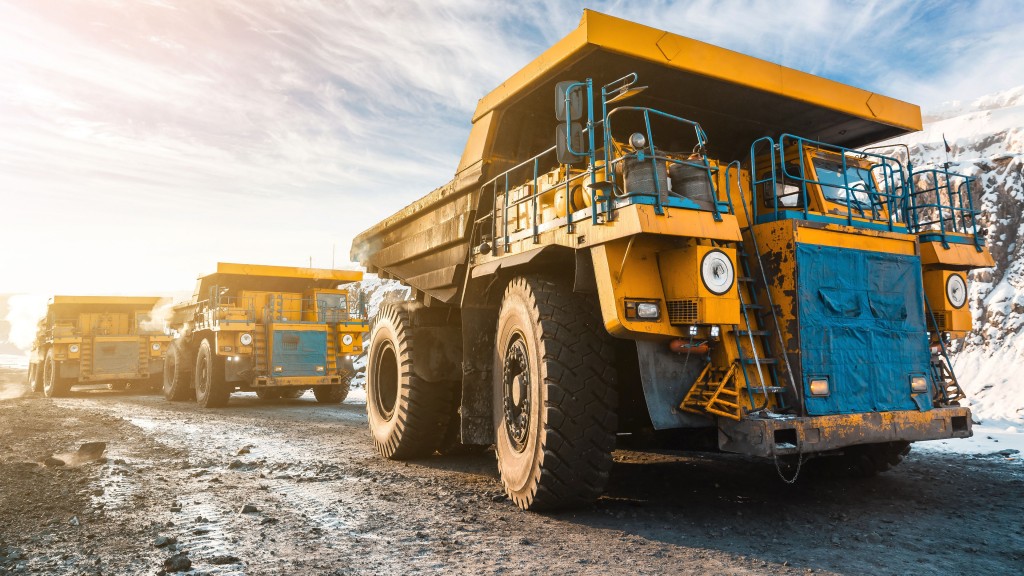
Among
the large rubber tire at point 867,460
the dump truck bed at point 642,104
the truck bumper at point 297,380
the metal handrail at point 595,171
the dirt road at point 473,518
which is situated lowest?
the dirt road at point 473,518

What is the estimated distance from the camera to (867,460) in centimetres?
585

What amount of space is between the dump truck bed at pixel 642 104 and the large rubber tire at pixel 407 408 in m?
0.58

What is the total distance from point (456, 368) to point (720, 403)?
345cm

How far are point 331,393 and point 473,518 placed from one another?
38.1 feet

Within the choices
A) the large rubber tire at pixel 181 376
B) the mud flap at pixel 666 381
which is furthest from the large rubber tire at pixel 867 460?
the large rubber tire at pixel 181 376

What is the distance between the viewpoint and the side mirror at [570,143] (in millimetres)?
4508

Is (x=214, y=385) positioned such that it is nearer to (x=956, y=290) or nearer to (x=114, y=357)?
(x=114, y=357)

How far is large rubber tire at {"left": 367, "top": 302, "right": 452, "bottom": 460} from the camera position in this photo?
7059 millimetres

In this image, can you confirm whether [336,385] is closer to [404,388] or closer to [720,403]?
[404,388]

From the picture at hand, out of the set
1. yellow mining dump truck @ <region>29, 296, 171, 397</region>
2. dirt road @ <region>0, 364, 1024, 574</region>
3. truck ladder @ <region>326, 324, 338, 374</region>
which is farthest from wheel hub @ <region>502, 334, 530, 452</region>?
yellow mining dump truck @ <region>29, 296, 171, 397</region>

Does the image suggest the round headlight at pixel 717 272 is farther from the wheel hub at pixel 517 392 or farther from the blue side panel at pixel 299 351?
the blue side panel at pixel 299 351

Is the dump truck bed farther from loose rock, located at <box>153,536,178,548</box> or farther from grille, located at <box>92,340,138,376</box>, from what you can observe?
grille, located at <box>92,340,138,376</box>

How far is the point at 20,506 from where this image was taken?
4969 mm

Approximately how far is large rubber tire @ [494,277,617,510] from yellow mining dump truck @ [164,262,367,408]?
10.9 metres
